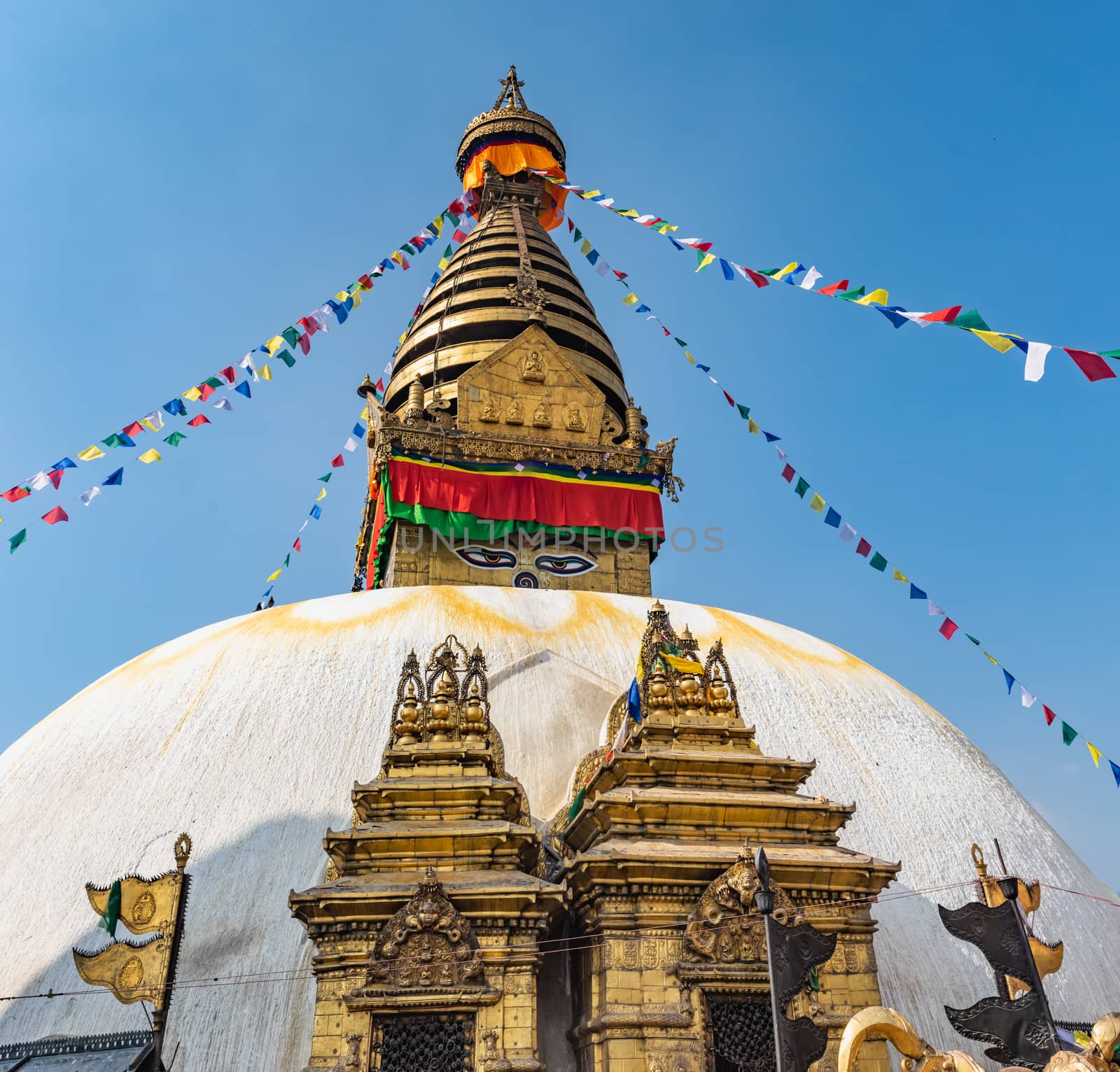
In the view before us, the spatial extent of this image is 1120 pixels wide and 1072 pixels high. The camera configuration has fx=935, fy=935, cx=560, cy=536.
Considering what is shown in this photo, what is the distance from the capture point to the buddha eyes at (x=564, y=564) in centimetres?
1667

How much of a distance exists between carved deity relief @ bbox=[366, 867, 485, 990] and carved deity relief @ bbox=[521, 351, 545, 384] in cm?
1366

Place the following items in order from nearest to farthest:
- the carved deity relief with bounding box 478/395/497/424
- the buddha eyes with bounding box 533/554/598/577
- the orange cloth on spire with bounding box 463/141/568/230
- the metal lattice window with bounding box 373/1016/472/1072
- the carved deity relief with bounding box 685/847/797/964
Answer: the metal lattice window with bounding box 373/1016/472/1072, the carved deity relief with bounding box 685/847/797/964, the buddha eyes with bounding box 533/554/598/577, the carved deity relief with bounding box 478/395/497/424, the orange cloth on spire with bounding box 463/141/568/230

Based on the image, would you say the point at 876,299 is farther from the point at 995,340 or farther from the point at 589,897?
the point at 589,897

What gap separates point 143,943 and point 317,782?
2918 millimetres

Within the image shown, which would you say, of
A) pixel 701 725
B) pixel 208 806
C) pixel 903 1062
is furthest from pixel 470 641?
pixel 903 1062

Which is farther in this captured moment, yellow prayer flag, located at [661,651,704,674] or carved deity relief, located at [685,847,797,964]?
yellow prayer flag, located at [661,651,704,674]

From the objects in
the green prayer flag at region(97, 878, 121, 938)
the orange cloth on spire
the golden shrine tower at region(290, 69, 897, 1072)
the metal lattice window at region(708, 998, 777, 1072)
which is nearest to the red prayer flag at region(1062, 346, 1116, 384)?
the golden shrine tower at region(290, 69, 897, 1072)

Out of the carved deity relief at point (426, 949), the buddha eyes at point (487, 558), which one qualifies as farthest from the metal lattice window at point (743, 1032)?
the buddha eyes at point (487, 558)

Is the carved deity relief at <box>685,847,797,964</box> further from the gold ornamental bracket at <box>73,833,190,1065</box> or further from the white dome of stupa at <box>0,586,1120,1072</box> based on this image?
the gold ornamental bracket at <box>73,833,190,1065</box>

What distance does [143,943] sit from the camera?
6520 millimetres

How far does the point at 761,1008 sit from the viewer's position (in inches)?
256

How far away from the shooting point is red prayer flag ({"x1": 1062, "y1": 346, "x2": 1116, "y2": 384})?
7207 millimetres

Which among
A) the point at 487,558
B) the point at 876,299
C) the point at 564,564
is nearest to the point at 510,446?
the point at 487,558

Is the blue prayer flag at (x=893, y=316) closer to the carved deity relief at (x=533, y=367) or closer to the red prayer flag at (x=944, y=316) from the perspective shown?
the red prayer flag at (x=944, y=316)
